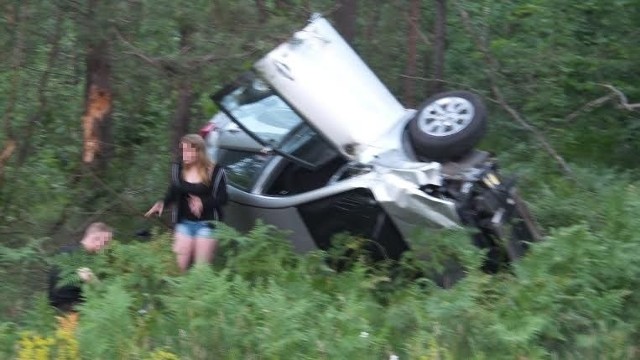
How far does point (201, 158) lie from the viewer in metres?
7.26

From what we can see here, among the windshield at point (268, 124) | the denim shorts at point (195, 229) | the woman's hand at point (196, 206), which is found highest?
the windshield at point (268, 124)

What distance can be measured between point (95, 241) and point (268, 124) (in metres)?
1.77

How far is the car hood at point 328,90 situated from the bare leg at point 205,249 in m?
1.14

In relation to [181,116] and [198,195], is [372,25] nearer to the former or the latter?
[181,116]

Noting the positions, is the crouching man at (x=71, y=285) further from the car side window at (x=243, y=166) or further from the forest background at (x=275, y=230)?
the car side window at (x=243, y=166)

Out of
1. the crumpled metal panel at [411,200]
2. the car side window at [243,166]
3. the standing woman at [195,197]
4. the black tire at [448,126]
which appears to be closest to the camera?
the crumpled metal panel at [411,200]

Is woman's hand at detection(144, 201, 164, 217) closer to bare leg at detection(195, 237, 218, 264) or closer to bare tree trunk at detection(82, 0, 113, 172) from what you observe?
bare leg at detection(195, 237, 218, 264)

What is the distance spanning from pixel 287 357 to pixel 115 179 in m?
3.35

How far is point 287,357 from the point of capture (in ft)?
17.2

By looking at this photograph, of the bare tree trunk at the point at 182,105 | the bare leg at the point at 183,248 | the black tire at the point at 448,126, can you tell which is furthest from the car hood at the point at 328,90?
the bare leg at the point at 183,248

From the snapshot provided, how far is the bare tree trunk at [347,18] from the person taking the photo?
30.9 ft

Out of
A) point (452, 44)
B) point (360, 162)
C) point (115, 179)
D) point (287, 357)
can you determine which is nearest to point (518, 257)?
point (360, 162)

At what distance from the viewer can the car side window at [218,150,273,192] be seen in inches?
307

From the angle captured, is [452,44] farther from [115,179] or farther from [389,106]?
[115,179]
